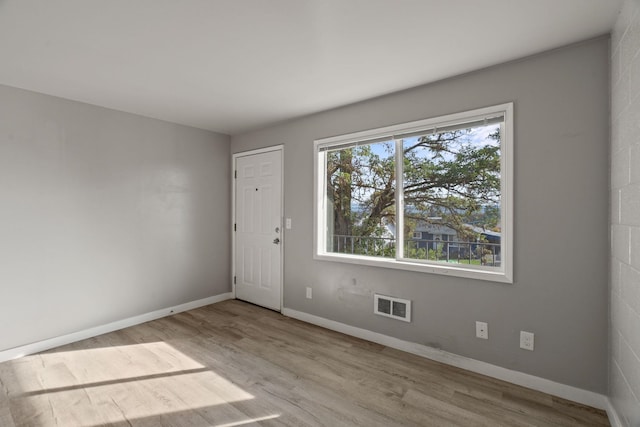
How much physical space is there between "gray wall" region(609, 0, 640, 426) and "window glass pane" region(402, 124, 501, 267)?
670 millimetres

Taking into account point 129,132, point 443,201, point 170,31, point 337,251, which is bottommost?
point 337,251

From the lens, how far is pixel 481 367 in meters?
2.30

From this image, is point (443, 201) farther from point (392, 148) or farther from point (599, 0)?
point (599, 0)

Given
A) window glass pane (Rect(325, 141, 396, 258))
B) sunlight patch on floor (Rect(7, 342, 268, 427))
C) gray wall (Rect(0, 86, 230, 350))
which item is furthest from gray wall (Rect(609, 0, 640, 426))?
gray wall (Rect(0, 86, 230, 350))

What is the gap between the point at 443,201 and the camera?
2572mm

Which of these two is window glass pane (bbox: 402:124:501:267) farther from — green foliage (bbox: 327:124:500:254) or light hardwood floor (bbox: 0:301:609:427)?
light hardwood floor (bbox: 0:301:609:427)

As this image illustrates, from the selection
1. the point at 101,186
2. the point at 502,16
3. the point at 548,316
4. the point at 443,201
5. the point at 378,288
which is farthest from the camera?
the point at 101,186

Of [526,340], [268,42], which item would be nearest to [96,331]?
[268,42]

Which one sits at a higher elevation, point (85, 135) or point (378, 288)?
point (85, 135)

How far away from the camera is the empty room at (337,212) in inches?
68.9

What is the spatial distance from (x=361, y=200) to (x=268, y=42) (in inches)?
67.8

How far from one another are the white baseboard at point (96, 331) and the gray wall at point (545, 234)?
2644mm

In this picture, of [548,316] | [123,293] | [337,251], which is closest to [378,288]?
[337,251]

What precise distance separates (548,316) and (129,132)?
13.6ft
